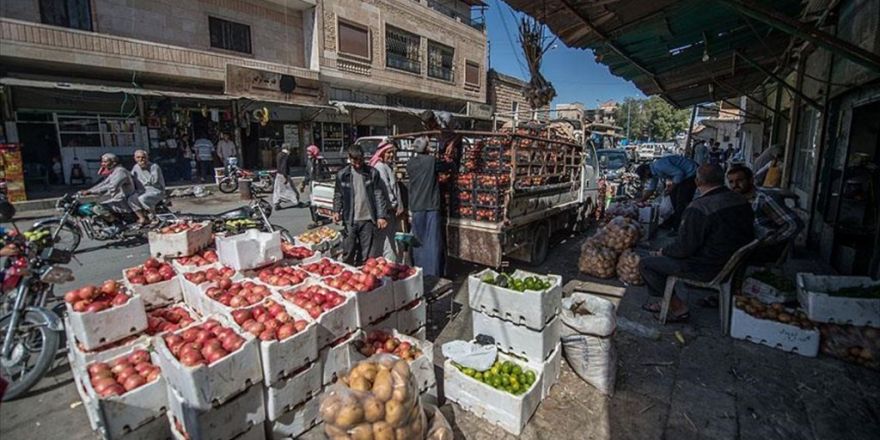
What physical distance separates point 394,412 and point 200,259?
9.93ft

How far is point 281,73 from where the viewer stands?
54.2 ft

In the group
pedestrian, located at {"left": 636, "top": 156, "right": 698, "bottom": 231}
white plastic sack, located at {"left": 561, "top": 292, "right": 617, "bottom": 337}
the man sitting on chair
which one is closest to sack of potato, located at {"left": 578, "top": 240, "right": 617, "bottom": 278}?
the man sitting on chair

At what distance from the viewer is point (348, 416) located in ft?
6.84

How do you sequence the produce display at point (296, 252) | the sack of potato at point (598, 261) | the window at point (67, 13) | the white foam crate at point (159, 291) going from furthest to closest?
the window at point (67, 13), the sack of potato at point (598, 261), the produce display at point (296, 252), the white foam crate at point (159, 291)

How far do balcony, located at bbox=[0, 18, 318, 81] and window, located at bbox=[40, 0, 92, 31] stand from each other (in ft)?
1.61

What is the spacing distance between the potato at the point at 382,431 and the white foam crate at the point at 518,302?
145cm

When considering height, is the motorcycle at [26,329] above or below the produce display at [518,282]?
below

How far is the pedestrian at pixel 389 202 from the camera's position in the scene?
18.1 ft

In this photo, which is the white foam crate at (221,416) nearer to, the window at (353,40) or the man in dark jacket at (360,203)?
the man in dark jacket at (360,203)

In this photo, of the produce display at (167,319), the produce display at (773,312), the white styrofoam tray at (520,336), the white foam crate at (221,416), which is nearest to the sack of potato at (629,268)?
the produce display at (773,312)

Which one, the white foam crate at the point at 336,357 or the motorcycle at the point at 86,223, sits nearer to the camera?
the white foam crate at the point at 336,357

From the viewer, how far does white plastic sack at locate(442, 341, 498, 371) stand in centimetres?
309

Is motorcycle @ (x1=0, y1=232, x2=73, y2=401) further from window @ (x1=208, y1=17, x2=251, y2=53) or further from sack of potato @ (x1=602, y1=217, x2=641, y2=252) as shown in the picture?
window @ (x1=208, y1=17, x2=251, y2=53)

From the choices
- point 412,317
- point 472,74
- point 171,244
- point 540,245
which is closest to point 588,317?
point 412,317
